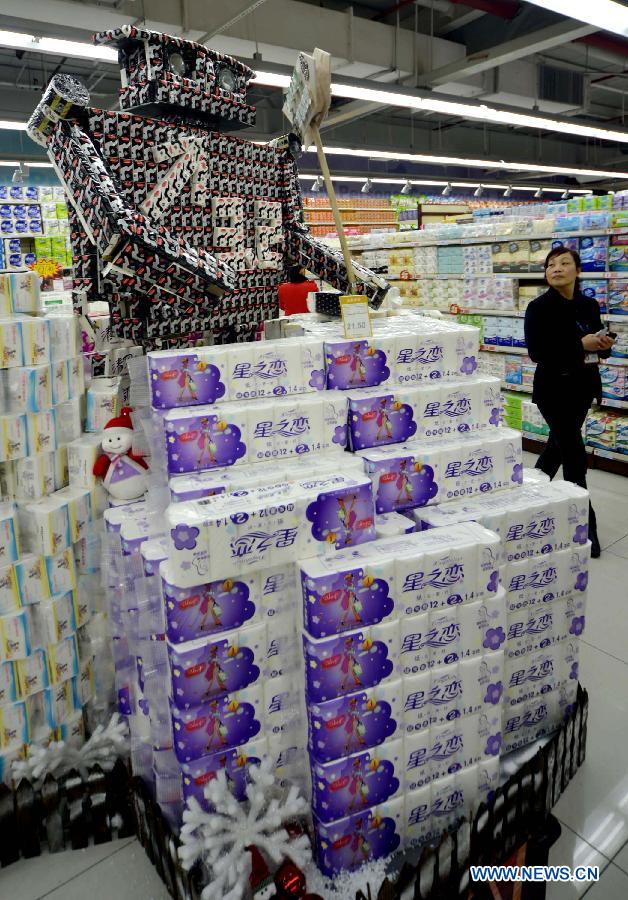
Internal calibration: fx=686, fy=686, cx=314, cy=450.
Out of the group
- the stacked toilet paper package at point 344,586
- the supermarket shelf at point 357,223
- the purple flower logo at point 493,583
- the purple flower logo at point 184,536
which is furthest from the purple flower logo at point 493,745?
the supermarket shelf at point 357,223

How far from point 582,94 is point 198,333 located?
1006 cm

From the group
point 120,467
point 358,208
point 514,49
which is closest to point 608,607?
point 120,467

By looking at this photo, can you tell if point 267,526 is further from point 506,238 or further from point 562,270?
point 506,238

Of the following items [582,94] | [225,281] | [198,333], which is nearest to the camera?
[225,281]

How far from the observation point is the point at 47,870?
2.14 m

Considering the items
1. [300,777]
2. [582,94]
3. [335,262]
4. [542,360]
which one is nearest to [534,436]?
[542,360]

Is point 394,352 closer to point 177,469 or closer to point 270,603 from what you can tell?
point 177,469

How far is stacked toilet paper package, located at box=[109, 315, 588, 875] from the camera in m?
1.81

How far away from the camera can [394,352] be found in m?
2.44

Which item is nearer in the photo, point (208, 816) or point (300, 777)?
point (208, 816)

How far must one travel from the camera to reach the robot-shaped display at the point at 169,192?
7.96 ft

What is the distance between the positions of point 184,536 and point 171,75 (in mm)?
1946

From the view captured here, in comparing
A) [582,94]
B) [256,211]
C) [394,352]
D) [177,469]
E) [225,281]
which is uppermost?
[582,94]

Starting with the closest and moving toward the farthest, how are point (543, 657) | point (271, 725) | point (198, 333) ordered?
point (271, 725) < point (543, 657) < point (198, 333)
